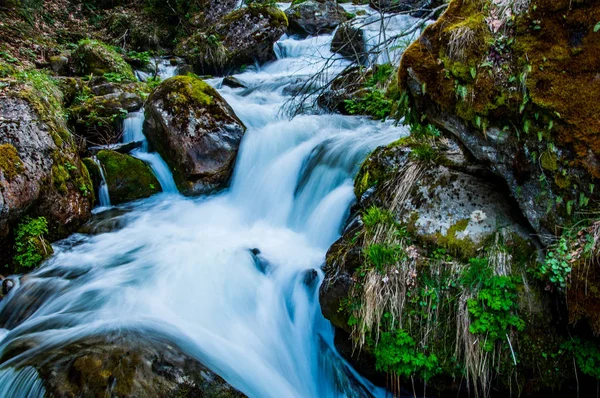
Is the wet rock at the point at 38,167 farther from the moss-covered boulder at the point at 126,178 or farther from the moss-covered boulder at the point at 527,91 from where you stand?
the moss-covered boulder at the point at 527,91

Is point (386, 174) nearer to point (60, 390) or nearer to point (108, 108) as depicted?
point (60, 390)

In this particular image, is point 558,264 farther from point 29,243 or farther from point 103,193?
point 103,193

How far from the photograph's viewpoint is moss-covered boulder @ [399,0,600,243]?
269cm

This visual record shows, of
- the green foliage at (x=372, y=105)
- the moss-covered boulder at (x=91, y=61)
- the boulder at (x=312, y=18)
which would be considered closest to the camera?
the green foliage at (x=372, y=105)

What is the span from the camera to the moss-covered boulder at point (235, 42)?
1284cm

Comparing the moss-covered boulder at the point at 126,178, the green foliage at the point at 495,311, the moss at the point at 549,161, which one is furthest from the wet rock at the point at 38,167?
the moss at the point at 549,161

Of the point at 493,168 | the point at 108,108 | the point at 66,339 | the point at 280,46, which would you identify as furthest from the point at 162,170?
the point at 280,46

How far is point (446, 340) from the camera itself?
303cm

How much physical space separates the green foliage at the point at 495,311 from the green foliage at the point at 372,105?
4.70 metres

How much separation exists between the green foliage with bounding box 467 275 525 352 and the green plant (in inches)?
209

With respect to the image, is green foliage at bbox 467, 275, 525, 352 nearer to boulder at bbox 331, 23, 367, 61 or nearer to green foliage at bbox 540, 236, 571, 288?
green foliage at bbox 540, 236, 571, 288

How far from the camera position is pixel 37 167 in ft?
17.3

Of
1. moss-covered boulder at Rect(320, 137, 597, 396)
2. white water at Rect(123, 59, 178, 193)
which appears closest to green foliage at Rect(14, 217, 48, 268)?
white water at Rect(123, 59, 178, 193)

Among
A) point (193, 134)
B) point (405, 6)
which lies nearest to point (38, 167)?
point (193, 134)
